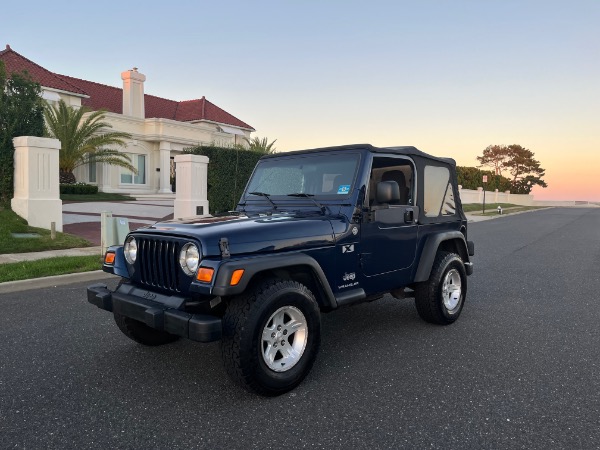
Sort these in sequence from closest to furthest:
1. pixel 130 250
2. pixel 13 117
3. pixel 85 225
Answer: pixel 130 250 < pixel 13 117 < pixel 85 225

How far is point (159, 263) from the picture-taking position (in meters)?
3.49

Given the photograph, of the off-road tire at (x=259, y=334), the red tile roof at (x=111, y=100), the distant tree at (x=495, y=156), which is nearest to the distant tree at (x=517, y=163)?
the distant tree at (x=495, y=156)

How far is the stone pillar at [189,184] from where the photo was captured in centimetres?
1535

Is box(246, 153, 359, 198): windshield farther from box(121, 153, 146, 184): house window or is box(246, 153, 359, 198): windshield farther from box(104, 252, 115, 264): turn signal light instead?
box(121, 153, 146, 184): house window

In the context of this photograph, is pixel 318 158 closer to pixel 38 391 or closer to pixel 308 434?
pixel 308 434

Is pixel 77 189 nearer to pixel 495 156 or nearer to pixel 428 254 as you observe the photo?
pixel 428 254

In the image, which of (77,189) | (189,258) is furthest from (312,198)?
(77,189)

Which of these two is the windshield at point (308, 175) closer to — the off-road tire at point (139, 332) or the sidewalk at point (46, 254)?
the off-road tire at point (139, 332)

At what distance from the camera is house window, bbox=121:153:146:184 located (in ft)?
101

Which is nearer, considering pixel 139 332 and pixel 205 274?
pixel 205 274

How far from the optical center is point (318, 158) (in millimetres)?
4508

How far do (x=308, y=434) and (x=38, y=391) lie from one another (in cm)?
209

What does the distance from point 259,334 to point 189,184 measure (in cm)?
1282

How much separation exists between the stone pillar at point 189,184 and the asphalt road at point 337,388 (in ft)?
32.0
